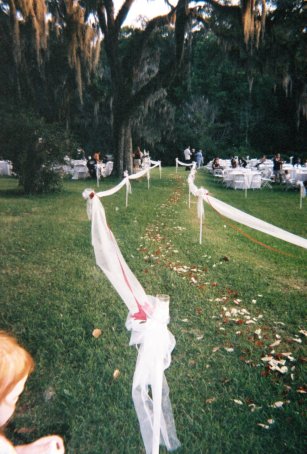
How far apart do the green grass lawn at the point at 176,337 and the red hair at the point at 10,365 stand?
4.58ft

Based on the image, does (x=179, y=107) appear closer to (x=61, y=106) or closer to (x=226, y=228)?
(x=61, y=106)

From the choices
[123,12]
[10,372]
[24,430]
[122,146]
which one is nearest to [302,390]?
[24,430]

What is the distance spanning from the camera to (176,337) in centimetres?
405

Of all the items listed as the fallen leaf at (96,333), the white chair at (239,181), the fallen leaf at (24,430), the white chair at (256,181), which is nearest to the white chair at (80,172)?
the white chair at (239,181)

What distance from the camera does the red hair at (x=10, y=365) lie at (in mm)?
1510

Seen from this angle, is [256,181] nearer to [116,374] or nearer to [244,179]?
[244,179]

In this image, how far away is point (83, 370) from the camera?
3.41 m

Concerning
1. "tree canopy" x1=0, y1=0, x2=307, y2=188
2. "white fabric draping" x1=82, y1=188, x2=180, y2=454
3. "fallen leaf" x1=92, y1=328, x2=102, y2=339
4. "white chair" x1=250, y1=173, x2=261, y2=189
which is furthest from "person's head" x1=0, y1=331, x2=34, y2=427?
"white chair" x1=250, y1=173, x2=261, y2=189

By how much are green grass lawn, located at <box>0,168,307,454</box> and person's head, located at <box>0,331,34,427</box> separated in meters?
1.31

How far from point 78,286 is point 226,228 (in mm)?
5265

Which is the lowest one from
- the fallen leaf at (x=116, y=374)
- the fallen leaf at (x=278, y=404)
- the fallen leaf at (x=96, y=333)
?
the fallen leaf at (x=278, y=404)

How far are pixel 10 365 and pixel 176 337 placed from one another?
108 inches

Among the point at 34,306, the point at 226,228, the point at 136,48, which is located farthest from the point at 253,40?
the point at 34,306

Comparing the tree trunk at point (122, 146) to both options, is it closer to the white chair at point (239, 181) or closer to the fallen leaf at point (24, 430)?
the white chair at point (239, 181)
